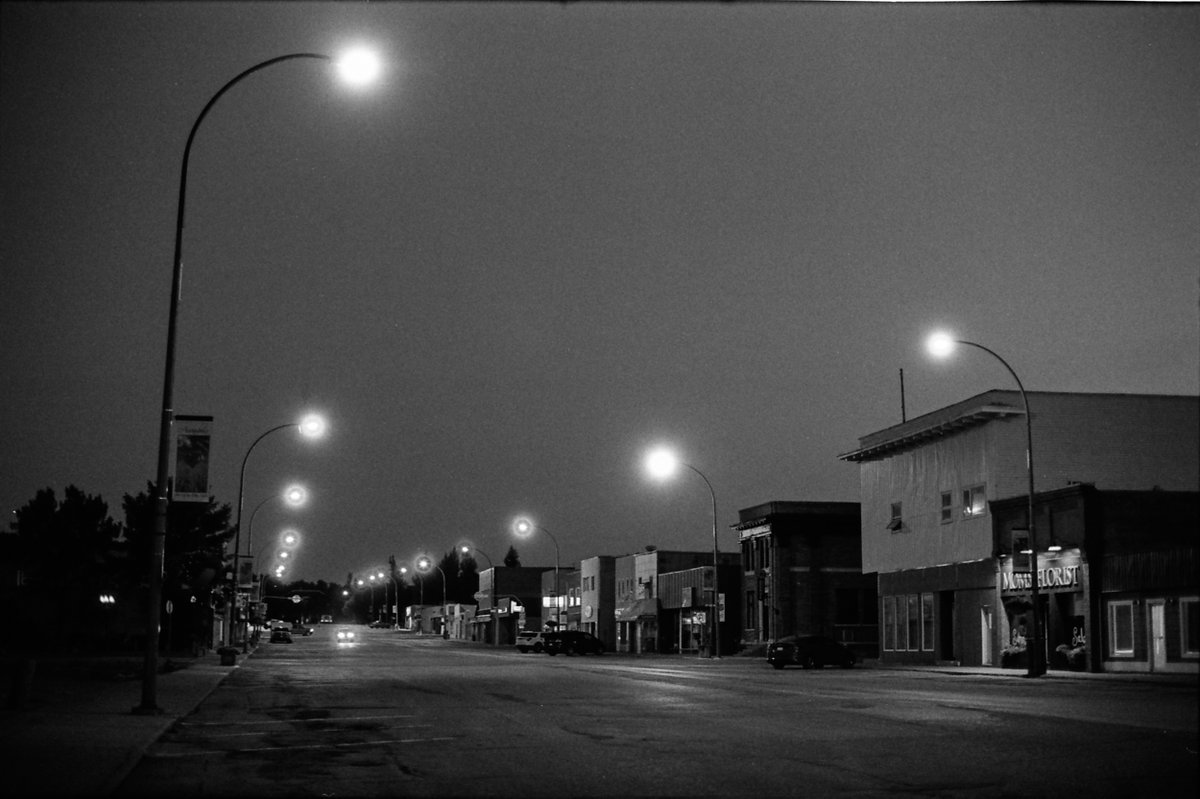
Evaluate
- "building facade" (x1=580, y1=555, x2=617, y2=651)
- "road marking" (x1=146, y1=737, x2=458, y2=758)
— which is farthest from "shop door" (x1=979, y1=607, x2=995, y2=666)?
"building facade" (x1=580, y1=555, x2=617, y2=651)

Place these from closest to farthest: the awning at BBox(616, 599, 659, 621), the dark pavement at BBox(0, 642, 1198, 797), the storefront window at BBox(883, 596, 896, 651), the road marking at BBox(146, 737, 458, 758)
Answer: the dark pavement at BBox(0, 642, 1198, 797)
the road marking at BBox(146, 737, 458, 758)
the storefront window at BBox(883, 596, 896, 651)
the awning at BBox(616, 599, 659, 621)

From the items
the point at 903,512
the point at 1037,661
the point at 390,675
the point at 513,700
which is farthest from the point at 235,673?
the point at 903,512

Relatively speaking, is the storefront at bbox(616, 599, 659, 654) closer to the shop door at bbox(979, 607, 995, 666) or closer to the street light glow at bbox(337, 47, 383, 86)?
the shop door at bbox(979, 607, 995, 666)

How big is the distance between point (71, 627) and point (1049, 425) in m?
76.1

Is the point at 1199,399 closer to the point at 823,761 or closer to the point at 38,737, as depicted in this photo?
the point at 823,761

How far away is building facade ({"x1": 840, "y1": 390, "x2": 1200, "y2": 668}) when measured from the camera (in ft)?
21.0

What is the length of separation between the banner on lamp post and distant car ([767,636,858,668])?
114 ft

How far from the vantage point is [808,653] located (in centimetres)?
5284

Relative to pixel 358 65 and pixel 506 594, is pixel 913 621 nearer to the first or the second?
pixel 358 65

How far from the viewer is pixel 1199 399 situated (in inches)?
242

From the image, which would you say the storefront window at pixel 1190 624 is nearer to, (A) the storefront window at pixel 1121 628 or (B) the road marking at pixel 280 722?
(A) the storefront window at pixel 1121 628

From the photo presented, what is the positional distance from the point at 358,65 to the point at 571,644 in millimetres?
72862

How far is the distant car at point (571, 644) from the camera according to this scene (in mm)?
A: 79375

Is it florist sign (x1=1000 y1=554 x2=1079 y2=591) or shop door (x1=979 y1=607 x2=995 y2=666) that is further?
shop door (x1=979 y1=607 x2=995 y2=666)
